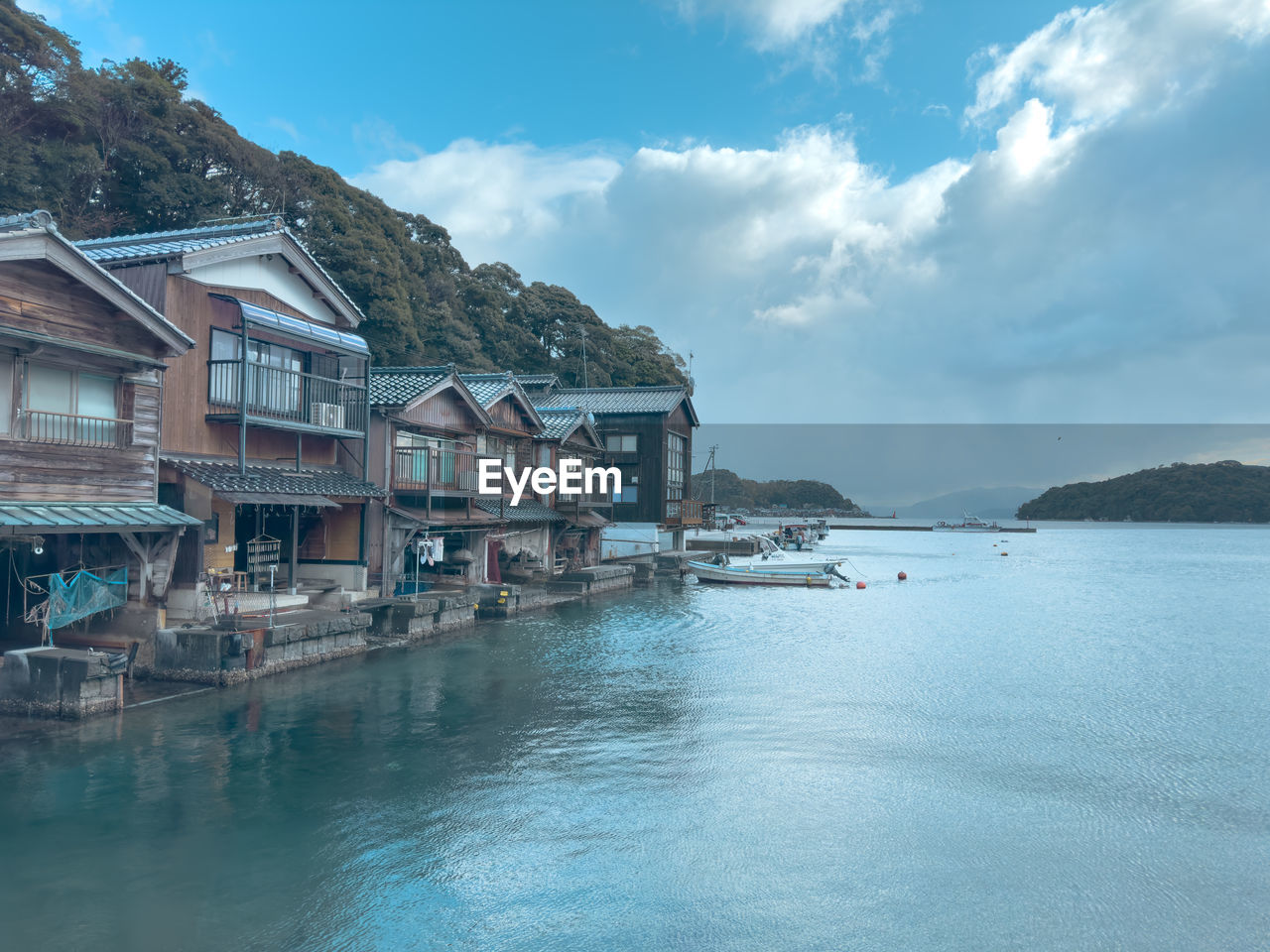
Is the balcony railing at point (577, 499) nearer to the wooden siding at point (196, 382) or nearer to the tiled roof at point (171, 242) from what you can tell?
the tiled roof at point (171, 242)

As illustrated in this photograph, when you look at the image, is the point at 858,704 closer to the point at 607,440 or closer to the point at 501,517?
the point at 501,517

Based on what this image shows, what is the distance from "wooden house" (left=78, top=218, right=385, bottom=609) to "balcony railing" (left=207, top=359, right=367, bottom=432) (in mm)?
34

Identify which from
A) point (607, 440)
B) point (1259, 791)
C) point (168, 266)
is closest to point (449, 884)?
point (1259, 791)

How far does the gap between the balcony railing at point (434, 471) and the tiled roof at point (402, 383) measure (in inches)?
63.0

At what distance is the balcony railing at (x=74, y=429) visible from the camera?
13.9m

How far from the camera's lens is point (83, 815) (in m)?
10.2

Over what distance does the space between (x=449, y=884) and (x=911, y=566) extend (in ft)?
200

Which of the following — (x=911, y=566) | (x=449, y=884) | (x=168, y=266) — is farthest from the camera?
(x=911, y=566)

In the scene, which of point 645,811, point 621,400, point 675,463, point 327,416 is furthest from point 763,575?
point 645,811

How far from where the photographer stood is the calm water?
8.31m

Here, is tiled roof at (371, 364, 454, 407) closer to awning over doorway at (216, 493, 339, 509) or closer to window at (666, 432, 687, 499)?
awning over doorway at (216, 493, 339, 509)

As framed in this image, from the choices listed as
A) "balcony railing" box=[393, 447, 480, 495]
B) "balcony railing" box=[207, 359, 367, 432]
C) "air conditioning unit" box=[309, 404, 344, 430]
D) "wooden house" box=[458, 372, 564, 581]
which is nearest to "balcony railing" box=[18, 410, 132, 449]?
"balcony railing" box=[207, 359, 367, 432]

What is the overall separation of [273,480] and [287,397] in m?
2.70

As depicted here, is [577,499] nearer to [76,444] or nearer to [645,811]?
[76,444]
